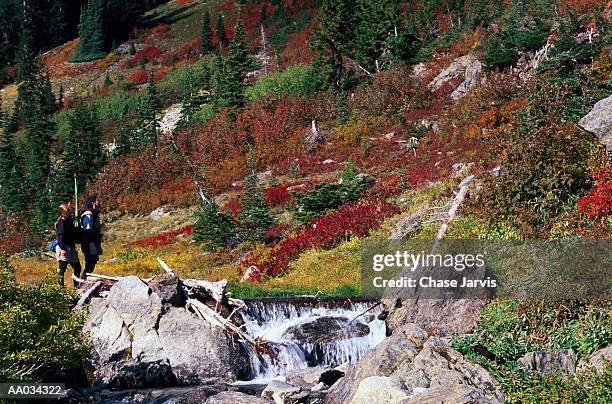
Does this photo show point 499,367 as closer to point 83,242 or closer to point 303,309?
point 303,309

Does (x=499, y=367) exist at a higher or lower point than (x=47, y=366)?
lower

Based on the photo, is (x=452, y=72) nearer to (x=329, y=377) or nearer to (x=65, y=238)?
(x=65, y=238)

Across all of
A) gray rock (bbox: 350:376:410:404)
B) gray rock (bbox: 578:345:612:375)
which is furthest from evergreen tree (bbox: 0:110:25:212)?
gray rock (bbox: 578:345:612:375)

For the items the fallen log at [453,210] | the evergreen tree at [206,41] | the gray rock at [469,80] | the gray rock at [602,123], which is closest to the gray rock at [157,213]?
the gray rock at [469,80]

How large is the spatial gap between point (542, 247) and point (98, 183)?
3460 centimetres

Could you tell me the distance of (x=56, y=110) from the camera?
74.2 m

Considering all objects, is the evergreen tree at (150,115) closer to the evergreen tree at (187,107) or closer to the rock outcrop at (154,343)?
the evergreen tree at (187,107)

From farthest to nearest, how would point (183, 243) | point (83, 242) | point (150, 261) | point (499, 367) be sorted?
point (183, 243), point (150, 261), point (83, 242), point (499, 367)

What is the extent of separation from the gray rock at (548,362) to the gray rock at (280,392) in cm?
371

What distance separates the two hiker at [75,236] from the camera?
14.7 meters

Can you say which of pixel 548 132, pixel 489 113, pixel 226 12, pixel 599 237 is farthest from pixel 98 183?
pixel 226 12

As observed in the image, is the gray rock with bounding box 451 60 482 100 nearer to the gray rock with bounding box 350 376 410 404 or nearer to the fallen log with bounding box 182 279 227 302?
the fallen log with bounding box 182 279 227 302

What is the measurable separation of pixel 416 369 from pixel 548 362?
6.72 feet

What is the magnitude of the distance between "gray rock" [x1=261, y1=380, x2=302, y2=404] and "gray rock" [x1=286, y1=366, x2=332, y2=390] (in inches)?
28.8
